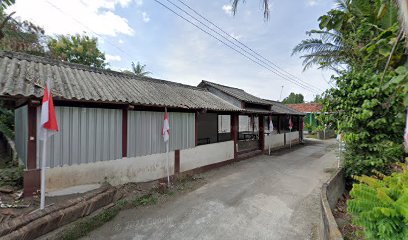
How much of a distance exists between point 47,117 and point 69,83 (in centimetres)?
171

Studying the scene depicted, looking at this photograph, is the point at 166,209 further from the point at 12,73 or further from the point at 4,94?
the point at 12,73

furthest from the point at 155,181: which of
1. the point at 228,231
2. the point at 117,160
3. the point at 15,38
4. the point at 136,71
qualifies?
the point at 136,71

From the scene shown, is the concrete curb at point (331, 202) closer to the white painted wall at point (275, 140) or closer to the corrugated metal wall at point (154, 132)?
the corrugated metal wall at point (154, 132)

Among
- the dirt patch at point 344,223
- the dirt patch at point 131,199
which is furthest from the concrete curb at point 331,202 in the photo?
the dirt patch at point 131,199

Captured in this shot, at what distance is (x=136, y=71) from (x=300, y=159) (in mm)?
24578

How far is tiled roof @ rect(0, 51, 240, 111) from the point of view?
4438 mm

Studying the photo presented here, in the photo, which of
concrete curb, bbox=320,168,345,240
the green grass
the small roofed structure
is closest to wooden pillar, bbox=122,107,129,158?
the green grass

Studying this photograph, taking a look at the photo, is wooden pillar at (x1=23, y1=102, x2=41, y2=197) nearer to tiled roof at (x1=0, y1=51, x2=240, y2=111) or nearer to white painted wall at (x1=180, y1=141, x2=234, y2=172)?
tiled roof at (x1=0, y1=51, x2=240, y2=111)

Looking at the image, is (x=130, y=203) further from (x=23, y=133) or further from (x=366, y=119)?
(x=366, y=119)

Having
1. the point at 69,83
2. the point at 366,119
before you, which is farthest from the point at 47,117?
the point at 366,119

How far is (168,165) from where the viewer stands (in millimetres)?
7031

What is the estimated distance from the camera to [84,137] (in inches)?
202

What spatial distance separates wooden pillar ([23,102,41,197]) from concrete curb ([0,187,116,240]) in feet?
2.64

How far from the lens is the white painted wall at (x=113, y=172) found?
15.7 feet
